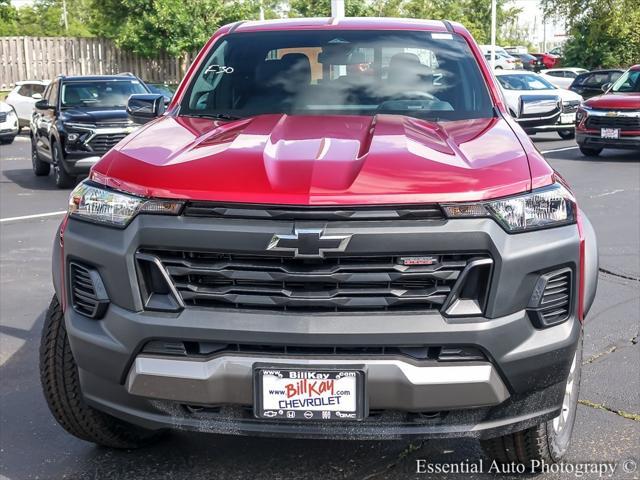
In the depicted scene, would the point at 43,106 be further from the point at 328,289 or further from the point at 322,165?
the point at 328,289

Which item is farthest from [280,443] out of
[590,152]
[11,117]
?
[11,117]

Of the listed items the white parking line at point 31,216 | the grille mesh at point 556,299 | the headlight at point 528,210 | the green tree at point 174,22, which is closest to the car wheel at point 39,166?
the white parking line at point 31,216

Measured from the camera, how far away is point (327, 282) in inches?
118

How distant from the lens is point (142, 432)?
A: 386 centimetres

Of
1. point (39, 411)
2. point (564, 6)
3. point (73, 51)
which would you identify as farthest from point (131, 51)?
point (39, 411)

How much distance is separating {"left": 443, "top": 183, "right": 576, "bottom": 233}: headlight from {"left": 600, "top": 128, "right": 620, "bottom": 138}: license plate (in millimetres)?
12633

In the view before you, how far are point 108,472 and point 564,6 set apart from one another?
35.6 metres

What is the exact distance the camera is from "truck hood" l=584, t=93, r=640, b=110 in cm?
1502

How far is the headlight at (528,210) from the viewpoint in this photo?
3.01m

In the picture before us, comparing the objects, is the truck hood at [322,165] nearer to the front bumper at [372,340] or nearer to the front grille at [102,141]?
the front bumper at [372,340]

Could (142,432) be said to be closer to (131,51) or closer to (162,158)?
(162,158)

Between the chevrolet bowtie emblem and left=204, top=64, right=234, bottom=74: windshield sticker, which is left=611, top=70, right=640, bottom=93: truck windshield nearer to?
left=204, top=64, right=234, bottom=74: windshield sticker

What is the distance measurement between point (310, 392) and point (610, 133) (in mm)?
13338

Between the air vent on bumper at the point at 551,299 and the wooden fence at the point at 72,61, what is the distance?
31625mm
